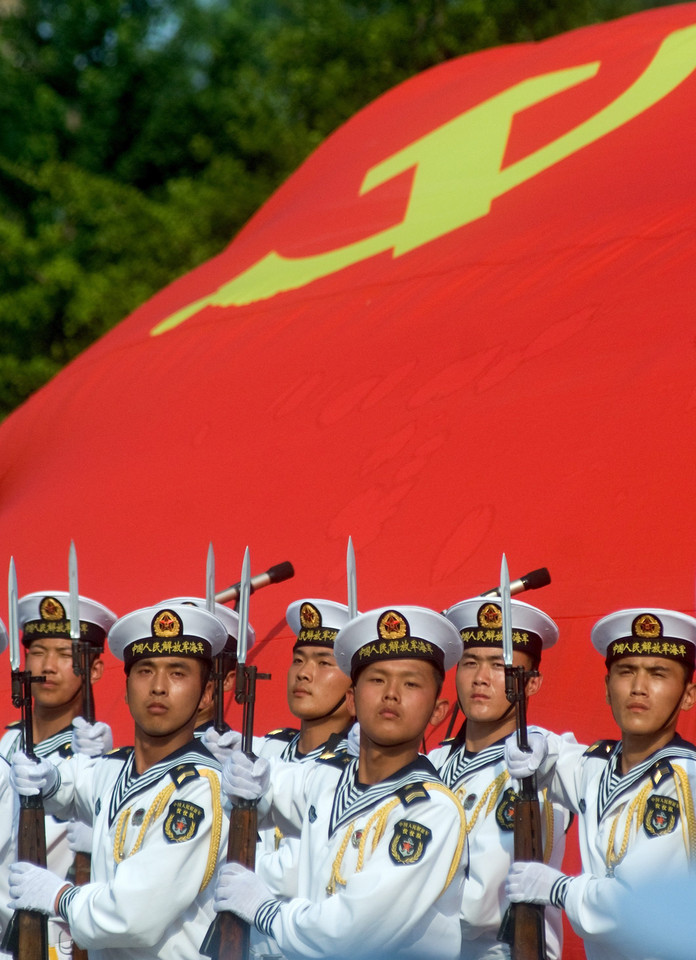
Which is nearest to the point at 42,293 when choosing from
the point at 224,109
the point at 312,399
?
the point at 224,109

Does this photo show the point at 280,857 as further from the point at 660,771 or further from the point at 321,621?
the point at 660,771

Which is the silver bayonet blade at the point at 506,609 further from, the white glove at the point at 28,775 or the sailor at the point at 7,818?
the sailor at the point at 7,818

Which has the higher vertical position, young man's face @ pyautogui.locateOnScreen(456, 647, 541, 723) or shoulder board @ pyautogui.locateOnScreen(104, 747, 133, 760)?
young man's face @ pyautogui.locateOnScreen(456, 647, 541, 723)

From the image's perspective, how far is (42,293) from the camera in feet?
64.7

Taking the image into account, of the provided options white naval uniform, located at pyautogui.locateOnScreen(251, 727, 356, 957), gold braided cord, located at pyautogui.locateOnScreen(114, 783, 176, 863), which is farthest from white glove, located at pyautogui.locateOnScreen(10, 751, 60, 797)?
white naval uniform, located at pyautogui.locateOnScreen(251, 727, 356, 957)

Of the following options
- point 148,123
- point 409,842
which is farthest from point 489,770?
point 148,123

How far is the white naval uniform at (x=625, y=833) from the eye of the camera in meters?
4.05

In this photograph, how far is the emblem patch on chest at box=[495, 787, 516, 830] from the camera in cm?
481

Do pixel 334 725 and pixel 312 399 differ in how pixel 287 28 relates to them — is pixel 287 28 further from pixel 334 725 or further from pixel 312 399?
pixel 334 725

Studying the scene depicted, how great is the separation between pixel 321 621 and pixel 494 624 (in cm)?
86

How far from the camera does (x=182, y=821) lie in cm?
433

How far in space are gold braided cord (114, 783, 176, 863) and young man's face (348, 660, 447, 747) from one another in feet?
2.09

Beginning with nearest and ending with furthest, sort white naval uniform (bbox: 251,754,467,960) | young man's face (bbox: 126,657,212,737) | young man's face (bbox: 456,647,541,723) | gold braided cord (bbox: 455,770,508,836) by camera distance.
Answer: white naval uniform (bbox: 251,754,467,960)
young man's face (bbox: 126,657,212,737)
gold braided cord (bbox: 455,770,508,836)
young man's face (bbox: 456,647,541,723)

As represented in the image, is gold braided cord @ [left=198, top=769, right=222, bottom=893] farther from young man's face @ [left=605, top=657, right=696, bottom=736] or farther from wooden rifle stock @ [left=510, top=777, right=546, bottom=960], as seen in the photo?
young man's face @ [left=605, top=657, right=696, bottom=736]
